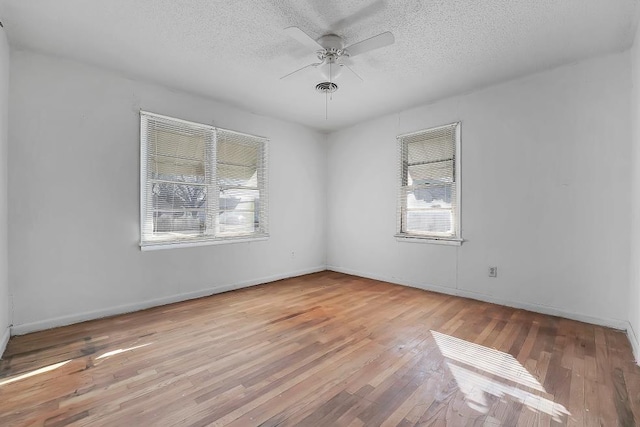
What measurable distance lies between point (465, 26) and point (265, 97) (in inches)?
99.2

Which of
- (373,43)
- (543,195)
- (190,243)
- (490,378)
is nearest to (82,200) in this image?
(190,243)

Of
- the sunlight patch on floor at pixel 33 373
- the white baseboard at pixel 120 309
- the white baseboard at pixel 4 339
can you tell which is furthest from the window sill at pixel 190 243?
the sunlight patch on floor at pixel 33 373

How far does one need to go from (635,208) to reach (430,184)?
210 cm

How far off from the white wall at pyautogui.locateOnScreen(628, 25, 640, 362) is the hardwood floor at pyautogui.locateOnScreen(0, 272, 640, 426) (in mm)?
213

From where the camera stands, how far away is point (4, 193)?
2604 millimetres

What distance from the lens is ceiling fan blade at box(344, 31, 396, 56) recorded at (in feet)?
7.58

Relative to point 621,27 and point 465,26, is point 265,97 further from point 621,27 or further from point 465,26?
point 621,27

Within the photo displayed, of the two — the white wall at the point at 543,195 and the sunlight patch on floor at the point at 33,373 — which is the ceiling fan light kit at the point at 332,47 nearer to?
the white wall at the point at 543,195

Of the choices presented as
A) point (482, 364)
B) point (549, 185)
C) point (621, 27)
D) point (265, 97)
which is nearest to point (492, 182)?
point (549, 185)

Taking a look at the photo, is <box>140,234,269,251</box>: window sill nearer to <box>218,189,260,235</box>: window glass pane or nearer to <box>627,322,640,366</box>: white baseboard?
<box>218,189,260,235</box>: window glass pane

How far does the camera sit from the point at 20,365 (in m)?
2.22

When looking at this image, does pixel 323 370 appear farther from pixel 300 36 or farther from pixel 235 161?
pixel 235 161

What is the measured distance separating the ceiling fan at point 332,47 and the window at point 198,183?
5.32 feet

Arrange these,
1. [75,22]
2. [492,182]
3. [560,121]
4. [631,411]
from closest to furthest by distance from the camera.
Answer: [631,411] → [75,22] → [560,121] → [492,182]
